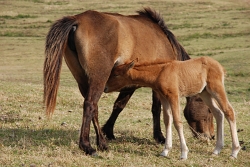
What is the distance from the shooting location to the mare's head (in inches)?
294

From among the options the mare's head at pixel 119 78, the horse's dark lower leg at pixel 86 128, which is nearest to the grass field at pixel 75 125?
the horse's dark lower leg at pixel 86 128

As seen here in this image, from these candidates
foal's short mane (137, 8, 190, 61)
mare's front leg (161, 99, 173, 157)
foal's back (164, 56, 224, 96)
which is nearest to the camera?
mare's front leg (161, 99, 173, 157)

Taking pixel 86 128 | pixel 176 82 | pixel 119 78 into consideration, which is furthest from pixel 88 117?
pixel 176 82

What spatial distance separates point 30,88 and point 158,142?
5.99m

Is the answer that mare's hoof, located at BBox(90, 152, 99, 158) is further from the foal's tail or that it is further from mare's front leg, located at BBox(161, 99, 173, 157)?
mare's front leg, located at BBox(161, 99, 173, 157)

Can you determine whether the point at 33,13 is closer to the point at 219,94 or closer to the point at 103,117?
the point at 103,117

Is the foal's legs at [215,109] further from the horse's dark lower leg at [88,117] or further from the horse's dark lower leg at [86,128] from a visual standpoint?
the horse's dark lower leg at [86,128]

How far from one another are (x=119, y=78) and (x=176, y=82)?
0.89 metres

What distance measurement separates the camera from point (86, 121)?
7.52 m

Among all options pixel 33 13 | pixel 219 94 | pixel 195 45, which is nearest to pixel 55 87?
pixel 219 94

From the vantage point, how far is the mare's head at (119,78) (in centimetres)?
748

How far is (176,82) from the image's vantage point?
771 cm

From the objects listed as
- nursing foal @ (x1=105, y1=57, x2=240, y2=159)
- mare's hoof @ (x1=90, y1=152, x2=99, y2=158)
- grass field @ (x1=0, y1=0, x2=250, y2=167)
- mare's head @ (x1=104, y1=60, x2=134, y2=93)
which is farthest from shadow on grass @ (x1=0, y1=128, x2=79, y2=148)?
nursing foal @ (x1=105, y1=57, x2=240, y2=159)

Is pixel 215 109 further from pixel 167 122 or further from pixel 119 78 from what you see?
pixel 119 78
